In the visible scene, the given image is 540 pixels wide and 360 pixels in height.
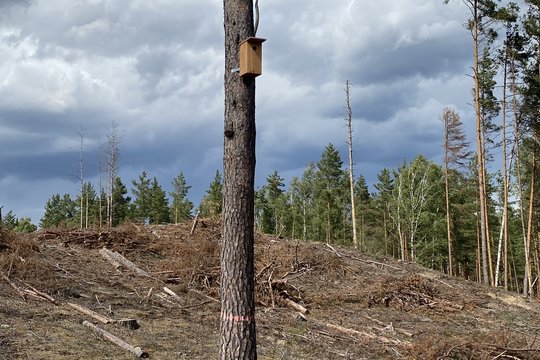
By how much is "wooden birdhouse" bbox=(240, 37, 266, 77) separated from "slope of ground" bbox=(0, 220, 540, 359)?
3.69 metres

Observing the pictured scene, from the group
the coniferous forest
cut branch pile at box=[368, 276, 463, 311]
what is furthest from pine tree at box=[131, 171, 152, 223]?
cut branch pile at box=[368, 276, 463, 311]

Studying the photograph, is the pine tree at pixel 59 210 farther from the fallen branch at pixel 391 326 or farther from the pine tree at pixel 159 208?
the fallen branch at pixel 391 326

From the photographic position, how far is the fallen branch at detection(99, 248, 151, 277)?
10805 mm

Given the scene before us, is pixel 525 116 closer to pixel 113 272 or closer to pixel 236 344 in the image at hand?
pixel 113 272

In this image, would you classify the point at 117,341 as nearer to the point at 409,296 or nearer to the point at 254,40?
the point at 254,40

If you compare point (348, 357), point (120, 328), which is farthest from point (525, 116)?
point (120, 328)

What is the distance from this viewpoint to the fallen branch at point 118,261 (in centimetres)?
1080

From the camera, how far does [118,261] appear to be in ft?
37.1

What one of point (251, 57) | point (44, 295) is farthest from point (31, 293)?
point (251, 57)

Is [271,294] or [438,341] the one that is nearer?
[438,341]

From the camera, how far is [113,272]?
10617 millimetres

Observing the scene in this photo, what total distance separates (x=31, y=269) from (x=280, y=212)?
39719 millimetres

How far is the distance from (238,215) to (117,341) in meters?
2.85

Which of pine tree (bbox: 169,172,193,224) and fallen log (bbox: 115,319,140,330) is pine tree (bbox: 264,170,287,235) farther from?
fallen log (bbox: 115,319,140,330)
